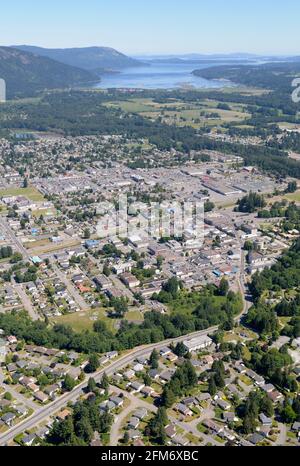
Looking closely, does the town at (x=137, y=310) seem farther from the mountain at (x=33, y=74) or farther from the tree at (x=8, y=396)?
the mountain at (x=33, y=74)

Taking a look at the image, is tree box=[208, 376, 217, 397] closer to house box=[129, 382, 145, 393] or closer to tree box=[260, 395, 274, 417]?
tree box=[260, 395, 274, 417]

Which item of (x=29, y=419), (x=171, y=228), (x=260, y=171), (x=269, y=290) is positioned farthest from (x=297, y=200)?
(x=29, y=419)

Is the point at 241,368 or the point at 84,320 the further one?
the point at 84,320

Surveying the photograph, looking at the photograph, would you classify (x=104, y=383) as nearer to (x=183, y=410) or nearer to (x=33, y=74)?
(x=183, y=410)

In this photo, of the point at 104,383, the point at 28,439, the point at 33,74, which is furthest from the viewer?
the point at 33,74

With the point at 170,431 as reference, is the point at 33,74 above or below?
above

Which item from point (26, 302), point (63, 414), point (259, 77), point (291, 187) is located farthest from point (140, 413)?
point (259, 77)
